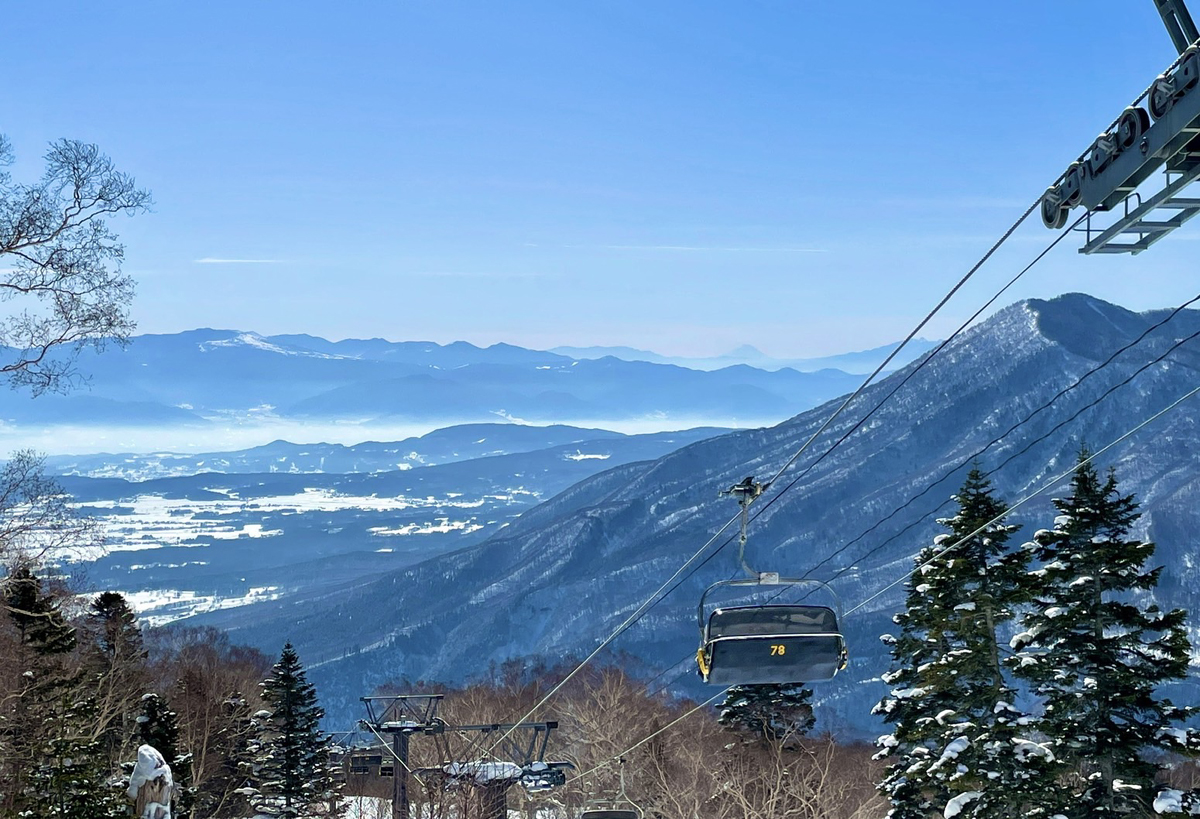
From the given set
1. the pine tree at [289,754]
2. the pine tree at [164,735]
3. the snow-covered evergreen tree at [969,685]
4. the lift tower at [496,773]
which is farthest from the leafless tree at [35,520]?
the pine tree at [289,754]

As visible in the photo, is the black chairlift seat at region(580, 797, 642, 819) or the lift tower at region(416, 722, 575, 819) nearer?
the black chairlift seat at region(580, 797, 642, 819)

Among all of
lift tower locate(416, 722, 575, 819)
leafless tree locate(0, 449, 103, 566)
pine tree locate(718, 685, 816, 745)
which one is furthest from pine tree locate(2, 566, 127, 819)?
pine tree locate(718, 685, 816, 745)

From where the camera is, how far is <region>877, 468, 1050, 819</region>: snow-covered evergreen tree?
23.6 m

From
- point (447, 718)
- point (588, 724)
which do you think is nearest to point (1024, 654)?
point (588, 724)

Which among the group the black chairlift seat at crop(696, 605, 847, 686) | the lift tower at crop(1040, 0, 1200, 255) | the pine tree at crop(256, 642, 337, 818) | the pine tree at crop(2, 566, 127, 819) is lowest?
the pine tree at crop(256, 642, 337, 818)

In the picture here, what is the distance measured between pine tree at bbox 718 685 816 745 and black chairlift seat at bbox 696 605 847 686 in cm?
2940

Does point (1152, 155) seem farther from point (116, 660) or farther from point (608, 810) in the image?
point (116, 660)

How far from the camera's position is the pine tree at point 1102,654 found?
21.9 metres

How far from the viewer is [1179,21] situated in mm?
10469

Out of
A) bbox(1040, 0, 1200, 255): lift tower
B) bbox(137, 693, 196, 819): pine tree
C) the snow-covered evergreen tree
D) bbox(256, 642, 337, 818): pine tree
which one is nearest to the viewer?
bbox(1040, 0, 1200, 255): lift tower

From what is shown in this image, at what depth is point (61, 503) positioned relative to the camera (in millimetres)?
16891

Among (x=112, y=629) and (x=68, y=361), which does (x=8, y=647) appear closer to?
(x=68, y=361)

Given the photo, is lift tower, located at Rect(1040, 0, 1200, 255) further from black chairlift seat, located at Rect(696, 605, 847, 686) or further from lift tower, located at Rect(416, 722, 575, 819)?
lift tower, located at Rect(416, 722, 575, 819)

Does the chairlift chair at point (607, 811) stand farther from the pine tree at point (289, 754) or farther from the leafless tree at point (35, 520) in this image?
the pine tree at point (289, 754)
